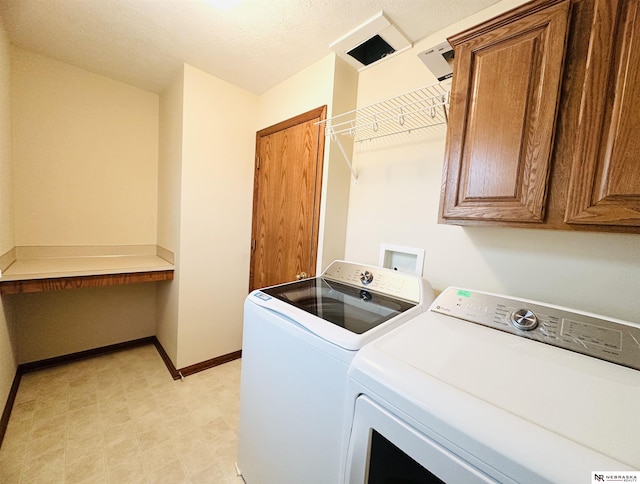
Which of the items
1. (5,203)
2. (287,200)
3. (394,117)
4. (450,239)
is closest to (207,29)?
(287,200)

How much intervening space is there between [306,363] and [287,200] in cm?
140

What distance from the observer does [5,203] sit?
167 cm

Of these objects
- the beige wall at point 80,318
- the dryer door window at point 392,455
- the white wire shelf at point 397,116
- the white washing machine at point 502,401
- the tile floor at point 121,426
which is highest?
the white wire shelf at point 397,116

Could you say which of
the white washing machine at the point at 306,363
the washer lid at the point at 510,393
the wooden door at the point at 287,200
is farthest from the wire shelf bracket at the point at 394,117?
the washer lid at the point at 510,393

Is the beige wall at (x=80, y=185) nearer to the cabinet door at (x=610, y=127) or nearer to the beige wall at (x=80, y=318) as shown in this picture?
the beige wall at (x=80, y=318)

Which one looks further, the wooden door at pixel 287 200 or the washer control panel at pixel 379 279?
the wooden door at pixel 287 200

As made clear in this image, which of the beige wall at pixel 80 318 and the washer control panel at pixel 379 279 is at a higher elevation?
the washer control panel at pixel 379 279

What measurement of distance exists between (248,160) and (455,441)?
7.82ft

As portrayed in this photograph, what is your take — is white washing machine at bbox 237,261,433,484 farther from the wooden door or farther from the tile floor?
the wooden door

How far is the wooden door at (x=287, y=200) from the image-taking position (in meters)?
1.86

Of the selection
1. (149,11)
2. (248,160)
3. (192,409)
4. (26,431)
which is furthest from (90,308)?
(149,11)

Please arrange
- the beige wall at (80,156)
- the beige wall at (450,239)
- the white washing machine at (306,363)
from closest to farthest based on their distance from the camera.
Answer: the white washing machine at (306,363) → the beige wall at (450,239) → the beige wall at (80,156)

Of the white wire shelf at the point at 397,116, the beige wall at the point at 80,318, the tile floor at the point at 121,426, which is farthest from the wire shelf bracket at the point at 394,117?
the beige wall at the point at 80,318

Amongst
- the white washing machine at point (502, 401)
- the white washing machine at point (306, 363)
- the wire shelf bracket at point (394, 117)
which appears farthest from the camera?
the wire shelf bracket at point (394, 117)
